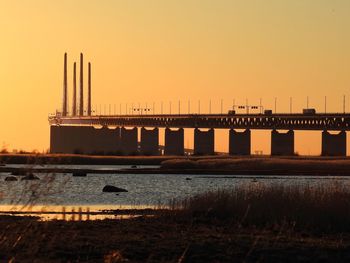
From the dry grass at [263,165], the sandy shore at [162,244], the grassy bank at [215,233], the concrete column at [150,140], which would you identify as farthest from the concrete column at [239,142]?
the sandy shore at [162,244]

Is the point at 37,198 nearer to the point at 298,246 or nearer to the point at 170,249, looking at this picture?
the point at 170,249

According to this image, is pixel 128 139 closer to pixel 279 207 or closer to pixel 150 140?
pixel 150 140

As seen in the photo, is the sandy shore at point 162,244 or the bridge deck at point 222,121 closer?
the sandy shore at point 162,244

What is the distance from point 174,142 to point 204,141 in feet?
18.5

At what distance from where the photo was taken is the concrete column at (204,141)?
164000 mm

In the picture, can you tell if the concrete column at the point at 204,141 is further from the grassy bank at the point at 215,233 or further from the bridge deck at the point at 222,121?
the grassy bank at the point at 215,233

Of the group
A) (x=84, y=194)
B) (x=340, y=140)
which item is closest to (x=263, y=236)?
(x=84, y=194)

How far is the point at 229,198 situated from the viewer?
3234 centimetres

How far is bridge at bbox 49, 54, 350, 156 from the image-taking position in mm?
152875

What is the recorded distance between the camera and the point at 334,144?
14888 cm

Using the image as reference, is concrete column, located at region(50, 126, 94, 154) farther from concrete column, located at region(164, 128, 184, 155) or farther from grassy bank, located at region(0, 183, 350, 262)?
grassy bank, located at region(0, 183, 350, 262)

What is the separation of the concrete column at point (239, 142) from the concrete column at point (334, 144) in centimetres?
1140

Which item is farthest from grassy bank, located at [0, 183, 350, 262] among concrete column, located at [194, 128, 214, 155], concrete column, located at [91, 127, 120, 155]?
concrete column, located at [91, 127, 120, 155]

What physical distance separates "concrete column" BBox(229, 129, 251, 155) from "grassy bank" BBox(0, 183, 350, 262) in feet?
400
